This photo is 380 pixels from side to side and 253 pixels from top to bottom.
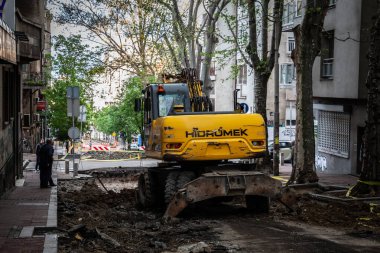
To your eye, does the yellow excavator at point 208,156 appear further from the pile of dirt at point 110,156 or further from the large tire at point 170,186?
the pile of dirt at point 110,156

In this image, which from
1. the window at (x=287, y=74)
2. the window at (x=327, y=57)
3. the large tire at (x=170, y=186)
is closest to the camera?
the large tire at (x=170, y=186)

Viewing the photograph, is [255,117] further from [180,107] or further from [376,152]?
[376,152]

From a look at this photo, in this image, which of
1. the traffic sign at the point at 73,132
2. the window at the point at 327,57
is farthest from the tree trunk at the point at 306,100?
the traffic sign at the point at 73,132

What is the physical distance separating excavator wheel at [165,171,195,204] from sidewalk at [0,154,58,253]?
2.54 metres

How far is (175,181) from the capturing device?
15.1 m

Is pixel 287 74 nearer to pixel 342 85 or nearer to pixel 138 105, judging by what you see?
pixel 342 85

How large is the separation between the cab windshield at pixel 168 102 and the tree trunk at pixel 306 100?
4.81 m

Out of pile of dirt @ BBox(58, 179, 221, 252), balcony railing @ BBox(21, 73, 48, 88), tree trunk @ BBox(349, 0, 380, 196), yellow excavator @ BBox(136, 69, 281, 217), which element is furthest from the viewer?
balcony railing @ BBox(21, 73, 48, 88)

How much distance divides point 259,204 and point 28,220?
5.33 metres

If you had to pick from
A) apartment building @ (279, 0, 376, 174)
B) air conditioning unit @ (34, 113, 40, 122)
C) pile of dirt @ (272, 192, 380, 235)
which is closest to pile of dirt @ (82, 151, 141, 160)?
air conditioning unit @ (34, 113, 40, 122)

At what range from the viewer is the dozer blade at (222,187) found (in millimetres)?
13766

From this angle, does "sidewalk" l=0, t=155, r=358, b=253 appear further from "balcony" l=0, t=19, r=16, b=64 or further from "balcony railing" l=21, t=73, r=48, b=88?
"balcony railing" l=21, t=73, r=48, b=88

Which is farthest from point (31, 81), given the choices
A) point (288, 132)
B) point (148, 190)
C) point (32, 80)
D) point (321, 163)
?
point (148, 190)

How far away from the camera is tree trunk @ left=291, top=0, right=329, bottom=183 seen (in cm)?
2023
